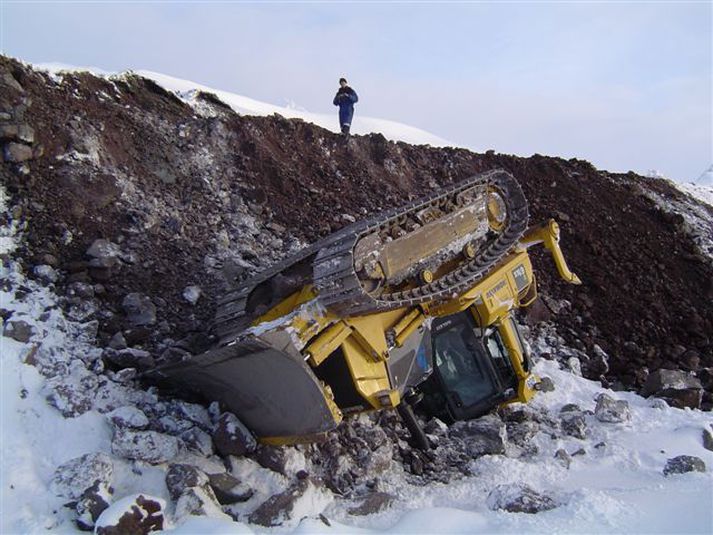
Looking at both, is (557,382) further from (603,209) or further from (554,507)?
(603,209)

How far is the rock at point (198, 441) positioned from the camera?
454 cm

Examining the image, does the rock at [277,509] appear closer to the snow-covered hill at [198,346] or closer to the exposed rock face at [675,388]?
the snow-covered hill at [198,346]

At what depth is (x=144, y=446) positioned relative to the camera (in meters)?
4.24

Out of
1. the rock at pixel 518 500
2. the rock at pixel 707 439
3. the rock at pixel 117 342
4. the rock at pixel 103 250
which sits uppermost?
the rock at pixel 103 250

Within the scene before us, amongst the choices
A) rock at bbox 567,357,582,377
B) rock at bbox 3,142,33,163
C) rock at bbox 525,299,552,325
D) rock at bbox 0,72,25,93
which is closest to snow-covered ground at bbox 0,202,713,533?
rock at bbox 3,142,33,163

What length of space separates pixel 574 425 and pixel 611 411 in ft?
1.57

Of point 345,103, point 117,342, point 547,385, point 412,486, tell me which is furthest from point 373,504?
point 345,103

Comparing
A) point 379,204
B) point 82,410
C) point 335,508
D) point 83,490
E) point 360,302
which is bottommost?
point 335,508

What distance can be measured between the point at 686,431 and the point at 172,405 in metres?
4.39

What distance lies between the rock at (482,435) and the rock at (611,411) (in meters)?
1.09

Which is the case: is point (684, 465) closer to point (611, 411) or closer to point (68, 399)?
point (611, 411)

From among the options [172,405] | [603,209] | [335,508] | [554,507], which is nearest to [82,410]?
[172,405]

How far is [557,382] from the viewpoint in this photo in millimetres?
7043

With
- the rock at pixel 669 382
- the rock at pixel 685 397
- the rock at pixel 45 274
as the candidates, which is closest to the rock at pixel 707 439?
the rock at pixel 685 397
